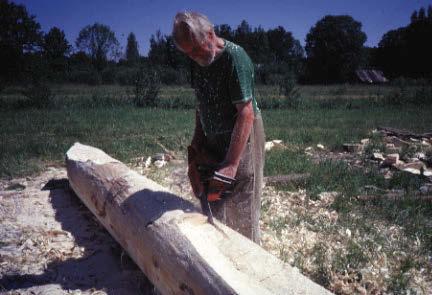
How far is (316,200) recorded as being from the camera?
429cm

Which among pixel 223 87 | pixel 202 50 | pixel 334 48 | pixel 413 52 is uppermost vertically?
pixel 334 48

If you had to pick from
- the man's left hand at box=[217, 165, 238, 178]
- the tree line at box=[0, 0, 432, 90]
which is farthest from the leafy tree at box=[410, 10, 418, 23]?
the man's left hand at box=[217, 165, 238, 178]

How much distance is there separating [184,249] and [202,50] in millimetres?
1069

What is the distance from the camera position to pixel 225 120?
85.0 inches

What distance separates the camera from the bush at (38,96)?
15.4 m

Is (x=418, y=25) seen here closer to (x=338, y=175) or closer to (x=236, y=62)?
(x=338, y=175)

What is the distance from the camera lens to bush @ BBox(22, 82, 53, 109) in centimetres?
1541

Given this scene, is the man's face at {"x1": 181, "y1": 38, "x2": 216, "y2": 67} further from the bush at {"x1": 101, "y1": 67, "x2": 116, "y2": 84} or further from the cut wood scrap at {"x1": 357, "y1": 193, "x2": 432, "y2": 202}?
the bush at {"x1": 101, "y1": 67, "x2": 116, "y2": 84}

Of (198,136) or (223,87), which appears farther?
(198,136)

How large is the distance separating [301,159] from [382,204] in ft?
6.59

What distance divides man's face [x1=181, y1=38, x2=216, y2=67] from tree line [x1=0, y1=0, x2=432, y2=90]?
16.3 meters

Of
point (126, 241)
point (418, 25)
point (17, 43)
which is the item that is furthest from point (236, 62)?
point (418, 25)

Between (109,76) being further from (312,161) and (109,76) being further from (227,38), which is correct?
(312,161)

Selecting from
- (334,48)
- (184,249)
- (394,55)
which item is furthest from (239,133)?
(334,48)
